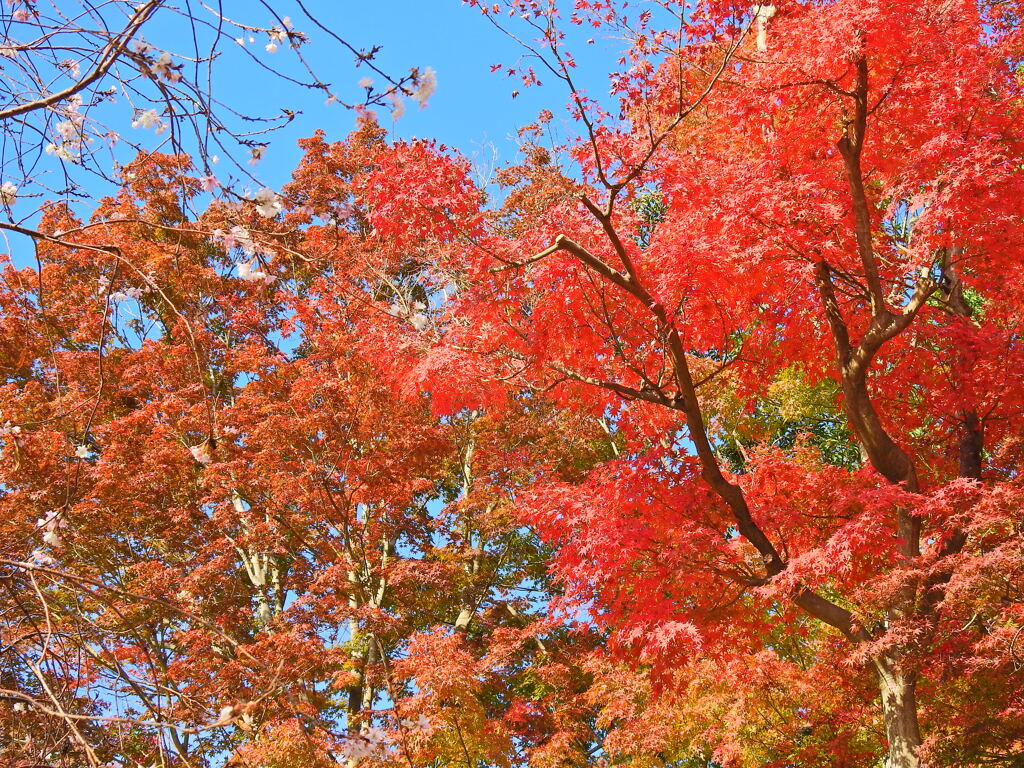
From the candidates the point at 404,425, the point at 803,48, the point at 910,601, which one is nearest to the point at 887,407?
the point at 910,601

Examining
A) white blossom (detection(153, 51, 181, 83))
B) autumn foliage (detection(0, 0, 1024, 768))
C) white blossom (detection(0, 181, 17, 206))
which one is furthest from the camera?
autumn foliage (detection(0, 0, 1024, 768))

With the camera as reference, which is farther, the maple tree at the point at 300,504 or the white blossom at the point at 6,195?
the maple tree at the point at 300,504

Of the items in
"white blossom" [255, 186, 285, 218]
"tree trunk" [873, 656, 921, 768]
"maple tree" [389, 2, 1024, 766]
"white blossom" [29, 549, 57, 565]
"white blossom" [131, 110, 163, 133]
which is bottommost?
"white blossom" [29, 549, 57, 565]

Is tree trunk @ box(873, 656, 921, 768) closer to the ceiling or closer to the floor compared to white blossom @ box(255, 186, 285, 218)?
closer to the floor

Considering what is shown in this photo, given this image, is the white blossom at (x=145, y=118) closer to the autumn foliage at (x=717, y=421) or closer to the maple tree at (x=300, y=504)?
the autumn foliage at (x=717, y=421)

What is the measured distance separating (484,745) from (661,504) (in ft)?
12.1

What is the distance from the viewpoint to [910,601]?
233 inches

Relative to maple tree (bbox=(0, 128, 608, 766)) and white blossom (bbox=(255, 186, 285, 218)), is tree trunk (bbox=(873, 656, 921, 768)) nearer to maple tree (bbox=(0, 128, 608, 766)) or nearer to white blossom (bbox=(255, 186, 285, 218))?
maple tree (bbox=(0, 128, 608, 766))

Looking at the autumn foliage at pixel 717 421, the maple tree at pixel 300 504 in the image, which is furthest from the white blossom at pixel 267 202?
the maple tree at pixel 300 504

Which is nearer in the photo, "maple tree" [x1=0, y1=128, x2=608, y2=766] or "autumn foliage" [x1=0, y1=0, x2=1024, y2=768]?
"autumn foliage" [x1=0, y1=0, x2=1024, y2=768]

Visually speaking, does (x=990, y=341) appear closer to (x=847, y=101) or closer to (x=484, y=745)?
(x=847, y=101)

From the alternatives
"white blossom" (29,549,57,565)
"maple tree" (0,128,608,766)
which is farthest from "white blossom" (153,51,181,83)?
"maple tree" (0,128,608,766)

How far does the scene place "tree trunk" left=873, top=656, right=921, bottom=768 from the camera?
5672 millimetres

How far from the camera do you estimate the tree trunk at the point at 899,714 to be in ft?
18.6
